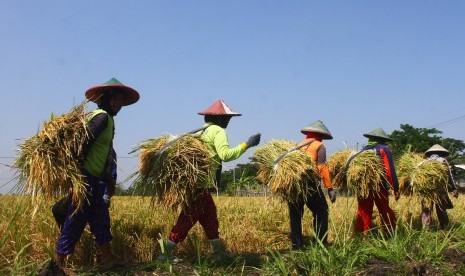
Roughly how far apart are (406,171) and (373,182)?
1.51 m

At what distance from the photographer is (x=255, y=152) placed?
19.9ft

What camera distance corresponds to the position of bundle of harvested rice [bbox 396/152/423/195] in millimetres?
7314

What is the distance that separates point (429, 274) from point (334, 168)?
2862mm

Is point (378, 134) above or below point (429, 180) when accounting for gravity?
above

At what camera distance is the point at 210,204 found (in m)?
4.65

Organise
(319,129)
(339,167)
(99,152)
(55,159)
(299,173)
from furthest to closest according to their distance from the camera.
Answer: (339,167), (319,129), (299,173), (99,152), (55,159)

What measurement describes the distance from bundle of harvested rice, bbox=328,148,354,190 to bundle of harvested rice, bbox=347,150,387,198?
0.75ft

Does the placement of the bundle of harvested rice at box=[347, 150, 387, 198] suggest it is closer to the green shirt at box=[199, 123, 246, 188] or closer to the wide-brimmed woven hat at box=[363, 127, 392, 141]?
the wide-brimmed woven hat at box=[363, 127, 392, 141]

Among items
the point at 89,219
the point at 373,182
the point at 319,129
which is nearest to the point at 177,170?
the point at 89,219

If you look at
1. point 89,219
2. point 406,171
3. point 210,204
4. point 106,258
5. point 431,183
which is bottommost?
point 106,258

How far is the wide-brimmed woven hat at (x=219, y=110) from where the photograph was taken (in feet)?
15.9

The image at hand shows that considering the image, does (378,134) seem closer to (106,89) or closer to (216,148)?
(216,148)

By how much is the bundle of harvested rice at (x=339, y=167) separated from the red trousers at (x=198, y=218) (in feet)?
8.92

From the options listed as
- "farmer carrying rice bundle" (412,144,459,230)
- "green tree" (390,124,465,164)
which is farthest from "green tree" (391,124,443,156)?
"farmer carrying rice bundle" (412,144,459,230)
